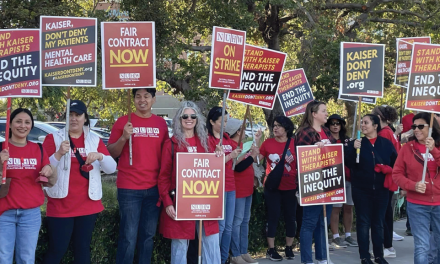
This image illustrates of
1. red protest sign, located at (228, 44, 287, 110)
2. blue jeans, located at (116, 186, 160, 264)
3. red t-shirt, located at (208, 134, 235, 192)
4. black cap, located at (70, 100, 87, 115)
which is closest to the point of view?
black cap, located at (70, 100, 87, 115)

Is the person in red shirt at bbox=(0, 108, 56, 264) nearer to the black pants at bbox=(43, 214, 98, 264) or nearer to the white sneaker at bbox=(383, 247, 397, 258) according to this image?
the black pants at bbox=(43, 214, 98, 264)

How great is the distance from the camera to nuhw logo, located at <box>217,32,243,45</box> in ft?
22.5

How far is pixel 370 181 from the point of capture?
7.55 m

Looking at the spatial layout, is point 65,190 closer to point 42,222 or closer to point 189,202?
point 42,222

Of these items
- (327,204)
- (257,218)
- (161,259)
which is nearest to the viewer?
(161,259)

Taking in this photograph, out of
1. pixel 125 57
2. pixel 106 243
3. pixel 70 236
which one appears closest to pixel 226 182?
pixel 106 243

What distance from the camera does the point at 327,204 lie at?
299 inches

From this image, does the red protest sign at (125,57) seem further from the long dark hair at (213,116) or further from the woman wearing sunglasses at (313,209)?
the woman wearing sunglasses at (313,209)

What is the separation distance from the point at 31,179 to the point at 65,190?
13.4 inches

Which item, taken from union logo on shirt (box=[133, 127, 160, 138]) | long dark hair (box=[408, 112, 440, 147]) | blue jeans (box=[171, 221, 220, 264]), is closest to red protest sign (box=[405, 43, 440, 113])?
long dark hair (box=[408, 112, 440, 147])

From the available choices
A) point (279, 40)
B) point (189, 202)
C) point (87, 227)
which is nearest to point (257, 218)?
point (189, 202)

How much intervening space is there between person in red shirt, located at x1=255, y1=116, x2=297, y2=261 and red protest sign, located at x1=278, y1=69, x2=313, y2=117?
1.52 meters

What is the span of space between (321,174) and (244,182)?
1.01m

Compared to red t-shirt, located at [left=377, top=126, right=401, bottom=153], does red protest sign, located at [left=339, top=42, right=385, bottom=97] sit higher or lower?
higher
